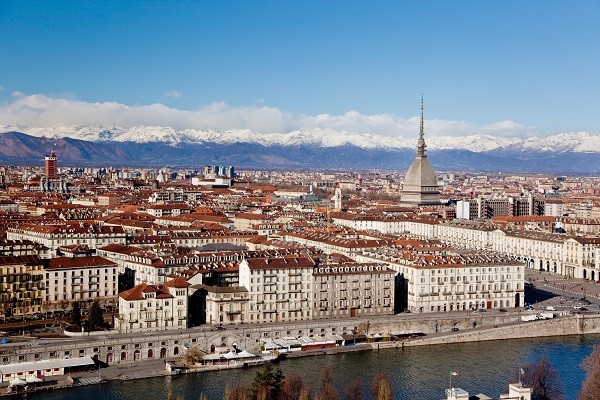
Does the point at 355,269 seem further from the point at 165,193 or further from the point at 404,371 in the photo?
the point at 165,193

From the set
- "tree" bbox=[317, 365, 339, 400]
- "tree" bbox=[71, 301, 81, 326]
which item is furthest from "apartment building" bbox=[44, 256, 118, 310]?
"tree" bbox=[317, 365, 339, 400]

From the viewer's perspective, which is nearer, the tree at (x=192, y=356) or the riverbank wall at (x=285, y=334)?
the riverbank wall at (x=285, y=334)

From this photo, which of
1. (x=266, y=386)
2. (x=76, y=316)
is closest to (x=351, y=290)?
(x=76, y=316)

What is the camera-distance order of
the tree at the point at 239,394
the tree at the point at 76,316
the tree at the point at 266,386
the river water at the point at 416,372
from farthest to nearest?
the tree at the point at 76,316 → the river water at the point at 416,372 → the tree at the point at 266,386 → the tree at the point at 239,394

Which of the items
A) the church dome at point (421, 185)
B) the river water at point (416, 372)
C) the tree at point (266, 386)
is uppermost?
the church dome at point (421, 185)

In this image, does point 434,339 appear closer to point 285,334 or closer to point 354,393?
point 285,334

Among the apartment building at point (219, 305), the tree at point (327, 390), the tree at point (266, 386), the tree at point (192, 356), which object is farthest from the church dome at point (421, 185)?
the tree at point (266, 386)

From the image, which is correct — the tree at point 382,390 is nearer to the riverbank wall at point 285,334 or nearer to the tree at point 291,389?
the tree at point 291,389
